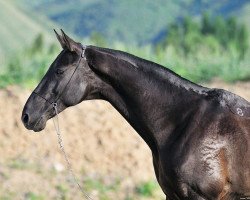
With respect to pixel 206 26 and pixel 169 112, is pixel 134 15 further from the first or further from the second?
pixel 169 112

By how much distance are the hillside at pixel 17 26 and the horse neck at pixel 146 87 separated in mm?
95230

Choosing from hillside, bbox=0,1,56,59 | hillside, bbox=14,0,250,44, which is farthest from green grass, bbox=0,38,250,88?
hillside, bbox=14,0,250,44

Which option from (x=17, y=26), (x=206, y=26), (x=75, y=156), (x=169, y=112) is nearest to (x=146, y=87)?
(x=169, y=112)

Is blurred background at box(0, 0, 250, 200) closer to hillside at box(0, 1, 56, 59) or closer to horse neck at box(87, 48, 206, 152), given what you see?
horse neck at box(87, 48, 206, 152)

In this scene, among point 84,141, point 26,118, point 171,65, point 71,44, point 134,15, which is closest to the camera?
point 71,44

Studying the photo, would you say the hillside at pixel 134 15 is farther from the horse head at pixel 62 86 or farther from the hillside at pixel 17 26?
the horse head at pixel 62 86

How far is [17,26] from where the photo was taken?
373 feet

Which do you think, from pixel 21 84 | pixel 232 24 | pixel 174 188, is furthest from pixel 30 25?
pixel 174 188

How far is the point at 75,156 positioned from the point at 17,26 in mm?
103563

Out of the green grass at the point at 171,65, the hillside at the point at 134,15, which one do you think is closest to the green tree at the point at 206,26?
the hillside at the point at 134,15

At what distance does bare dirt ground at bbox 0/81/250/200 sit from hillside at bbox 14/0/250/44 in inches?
3836

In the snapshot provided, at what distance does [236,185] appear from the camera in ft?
19.5

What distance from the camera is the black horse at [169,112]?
232 inches

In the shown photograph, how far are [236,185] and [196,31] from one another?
194 feet
